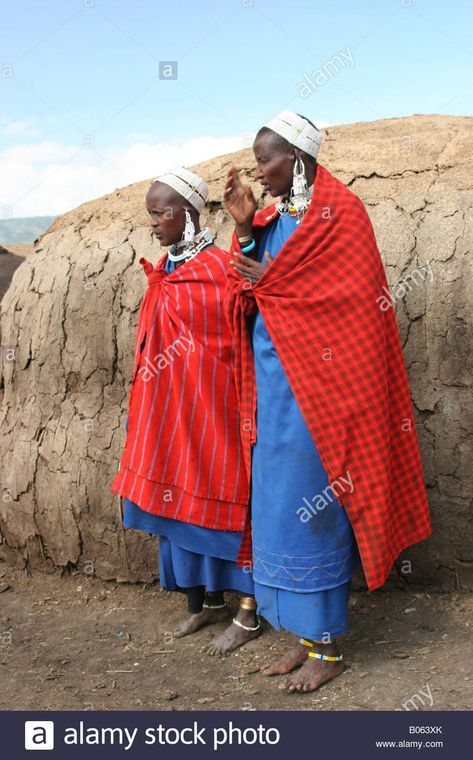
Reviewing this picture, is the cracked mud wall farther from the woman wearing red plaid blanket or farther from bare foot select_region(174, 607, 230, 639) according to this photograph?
the woman wearing red plaid blanket

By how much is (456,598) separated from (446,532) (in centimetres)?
30

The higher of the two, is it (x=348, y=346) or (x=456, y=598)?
(x=348, y=346)

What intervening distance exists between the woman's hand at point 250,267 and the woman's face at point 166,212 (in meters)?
0.56

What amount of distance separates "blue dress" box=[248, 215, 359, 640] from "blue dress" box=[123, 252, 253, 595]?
16.9 inches

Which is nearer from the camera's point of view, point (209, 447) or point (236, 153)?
point (209, 447)

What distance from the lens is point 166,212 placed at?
3961 mm

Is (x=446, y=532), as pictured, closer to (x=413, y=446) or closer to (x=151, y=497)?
(x=413, y=446)

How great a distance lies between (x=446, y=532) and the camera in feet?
13.6

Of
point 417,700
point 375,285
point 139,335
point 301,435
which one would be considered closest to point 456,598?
point 417,700

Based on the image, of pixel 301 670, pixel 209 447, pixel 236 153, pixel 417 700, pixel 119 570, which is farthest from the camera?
pixel 236 153

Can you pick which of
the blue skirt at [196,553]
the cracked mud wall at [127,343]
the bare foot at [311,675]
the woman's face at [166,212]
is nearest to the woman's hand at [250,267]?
the woman's face at [166,212]

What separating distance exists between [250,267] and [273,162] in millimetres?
409

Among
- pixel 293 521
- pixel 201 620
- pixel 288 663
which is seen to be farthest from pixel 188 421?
pixel 288 663

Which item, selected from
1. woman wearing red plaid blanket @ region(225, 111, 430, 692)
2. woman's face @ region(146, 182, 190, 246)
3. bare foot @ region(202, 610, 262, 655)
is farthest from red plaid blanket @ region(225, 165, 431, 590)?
bare foot @ region(202, 610, 262, 655)
